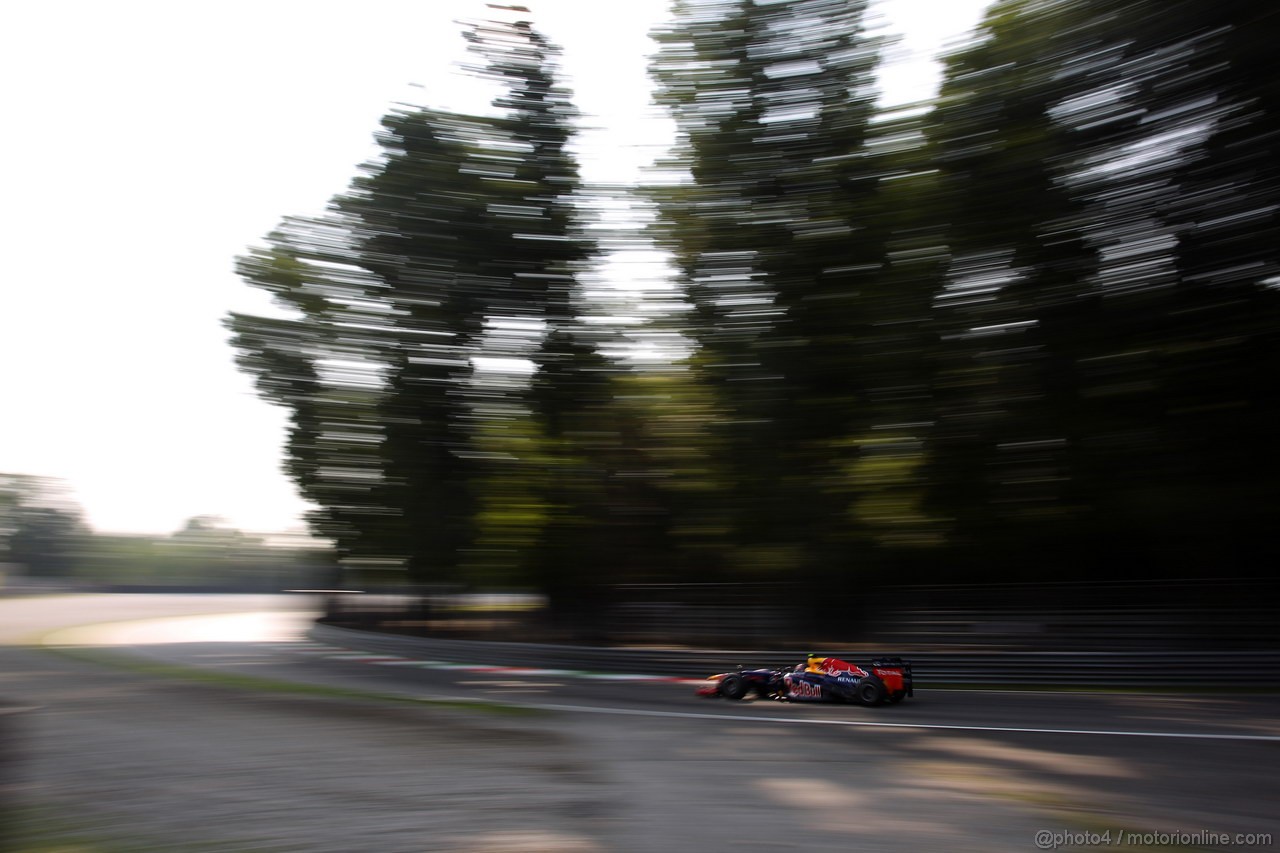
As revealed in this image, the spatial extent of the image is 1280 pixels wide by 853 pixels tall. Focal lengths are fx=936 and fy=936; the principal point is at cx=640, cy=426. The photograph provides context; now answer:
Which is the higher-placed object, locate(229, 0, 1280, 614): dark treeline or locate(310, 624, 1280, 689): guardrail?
locate(229, 0, 1280, 614): dark treeline

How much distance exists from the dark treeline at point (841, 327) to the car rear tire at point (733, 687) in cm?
485

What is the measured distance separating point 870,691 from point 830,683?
1.63 ft

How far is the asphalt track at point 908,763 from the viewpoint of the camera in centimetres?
586

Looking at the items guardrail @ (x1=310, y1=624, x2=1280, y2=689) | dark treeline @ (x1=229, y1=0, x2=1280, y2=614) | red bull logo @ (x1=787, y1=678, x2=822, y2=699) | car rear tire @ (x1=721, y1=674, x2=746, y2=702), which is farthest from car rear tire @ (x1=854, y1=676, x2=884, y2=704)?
dark treeline @ (x1=229, y1=0, x2=1280, y2=614)

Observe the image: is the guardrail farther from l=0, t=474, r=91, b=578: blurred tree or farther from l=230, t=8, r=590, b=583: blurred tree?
l=0, t=474, r=91, b=578: blurred tree

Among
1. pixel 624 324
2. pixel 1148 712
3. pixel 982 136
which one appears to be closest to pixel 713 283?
pixel 624 324

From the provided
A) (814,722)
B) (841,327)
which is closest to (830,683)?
(814,722)

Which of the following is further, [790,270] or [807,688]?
[790,270]

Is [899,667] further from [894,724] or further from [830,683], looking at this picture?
[894,724]

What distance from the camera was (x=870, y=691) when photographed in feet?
37.9

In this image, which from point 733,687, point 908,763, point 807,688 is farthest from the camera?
point 733,687

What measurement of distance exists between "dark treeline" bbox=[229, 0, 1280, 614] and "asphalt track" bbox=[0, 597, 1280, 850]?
13.1ft

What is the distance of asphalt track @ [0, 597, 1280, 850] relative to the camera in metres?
5.86

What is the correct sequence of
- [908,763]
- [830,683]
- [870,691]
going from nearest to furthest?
1. [908,763]
2. [870,691]
3. [830,683]
